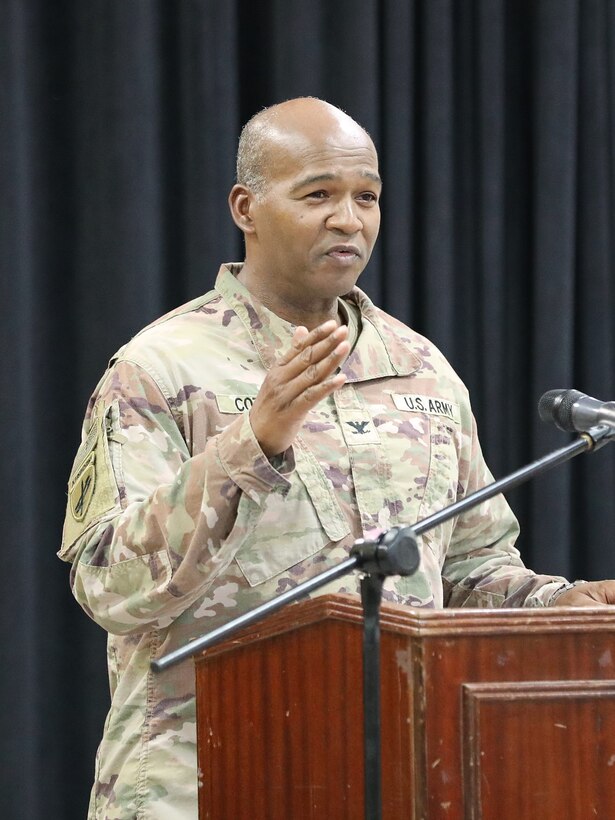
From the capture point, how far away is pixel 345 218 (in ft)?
6.08

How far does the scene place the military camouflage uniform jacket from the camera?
4.95ft

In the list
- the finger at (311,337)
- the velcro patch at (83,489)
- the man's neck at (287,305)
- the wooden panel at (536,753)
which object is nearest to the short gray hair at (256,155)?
the man's neck at (287,305)

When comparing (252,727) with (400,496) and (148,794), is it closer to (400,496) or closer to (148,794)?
(148,794)

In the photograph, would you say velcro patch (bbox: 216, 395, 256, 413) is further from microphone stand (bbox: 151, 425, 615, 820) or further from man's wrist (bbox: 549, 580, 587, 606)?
microphone stand (bbox: 151, 425, 615, 820)

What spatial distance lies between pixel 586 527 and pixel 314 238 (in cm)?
146

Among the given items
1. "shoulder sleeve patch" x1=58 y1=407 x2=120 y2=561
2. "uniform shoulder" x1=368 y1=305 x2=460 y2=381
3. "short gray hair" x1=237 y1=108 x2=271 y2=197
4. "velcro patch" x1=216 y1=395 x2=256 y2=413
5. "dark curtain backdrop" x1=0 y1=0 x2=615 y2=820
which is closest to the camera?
"shoulder sleeve patch" x1=58 y1=407 x2=120 y2=561

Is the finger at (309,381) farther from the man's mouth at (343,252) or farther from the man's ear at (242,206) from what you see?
the man's ear at (242,206)

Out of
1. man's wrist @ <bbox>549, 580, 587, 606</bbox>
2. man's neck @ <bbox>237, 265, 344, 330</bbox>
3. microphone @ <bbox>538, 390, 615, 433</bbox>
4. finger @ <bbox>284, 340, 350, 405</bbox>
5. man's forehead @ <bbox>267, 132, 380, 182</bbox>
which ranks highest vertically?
man's forehead @ <bbox>267, 132, 380, 182</bbox>

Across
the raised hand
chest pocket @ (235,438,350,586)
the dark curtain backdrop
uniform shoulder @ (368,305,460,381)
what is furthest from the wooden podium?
the dark curtain backdrop

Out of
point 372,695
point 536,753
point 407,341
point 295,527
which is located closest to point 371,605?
point 372,695

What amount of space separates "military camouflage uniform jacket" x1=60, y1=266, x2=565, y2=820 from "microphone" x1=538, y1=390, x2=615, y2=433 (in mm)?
297

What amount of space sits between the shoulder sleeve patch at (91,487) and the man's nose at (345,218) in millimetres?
418

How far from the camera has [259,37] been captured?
2854 millimetres

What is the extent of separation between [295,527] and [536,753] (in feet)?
2.04
